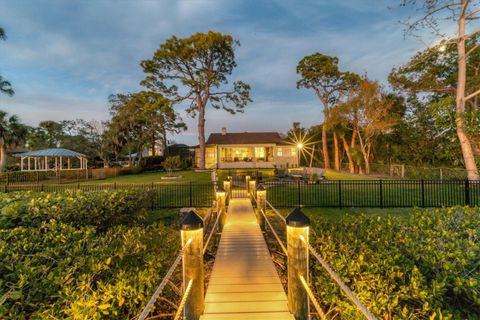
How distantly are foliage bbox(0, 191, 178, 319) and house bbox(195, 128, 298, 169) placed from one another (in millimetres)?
25184

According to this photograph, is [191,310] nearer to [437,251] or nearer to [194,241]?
[194,241]

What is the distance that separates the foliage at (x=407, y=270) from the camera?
168 cm

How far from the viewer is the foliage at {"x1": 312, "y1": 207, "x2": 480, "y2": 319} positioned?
1680 millimetres

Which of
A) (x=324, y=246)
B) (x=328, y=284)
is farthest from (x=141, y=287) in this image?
(x=324, y=246)

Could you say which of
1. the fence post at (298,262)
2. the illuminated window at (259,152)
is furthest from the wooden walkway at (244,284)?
the illuminated window at (259,152)

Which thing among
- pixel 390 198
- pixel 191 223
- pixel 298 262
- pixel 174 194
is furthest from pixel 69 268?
pixel 390 198

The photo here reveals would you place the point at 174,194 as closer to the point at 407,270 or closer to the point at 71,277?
the point at 71,277

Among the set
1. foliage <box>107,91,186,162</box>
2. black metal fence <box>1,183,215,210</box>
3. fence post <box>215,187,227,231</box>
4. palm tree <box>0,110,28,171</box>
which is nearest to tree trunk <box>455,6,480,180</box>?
fence post <box>215,187,227,231</box>

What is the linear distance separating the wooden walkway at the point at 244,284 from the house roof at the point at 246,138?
2518 cm

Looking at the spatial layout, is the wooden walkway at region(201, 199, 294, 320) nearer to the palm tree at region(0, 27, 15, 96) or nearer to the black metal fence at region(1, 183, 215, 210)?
the black metal fence at region(1, 183, 215, 210)

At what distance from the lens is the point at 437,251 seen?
2180 mm

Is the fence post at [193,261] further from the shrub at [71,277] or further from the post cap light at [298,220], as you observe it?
the post cap light at [298,220]

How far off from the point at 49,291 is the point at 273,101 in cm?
3949

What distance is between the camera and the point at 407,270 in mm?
1962
